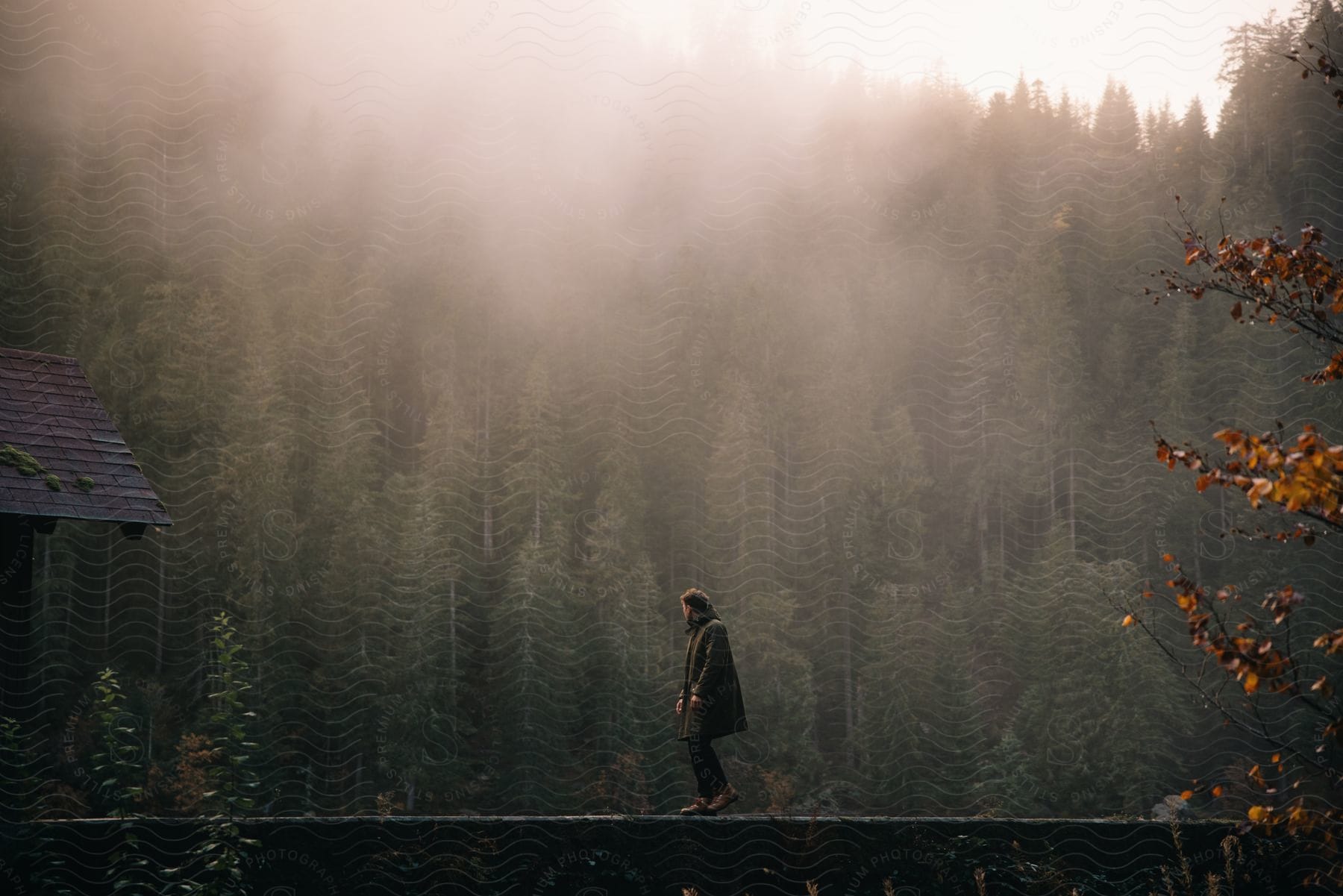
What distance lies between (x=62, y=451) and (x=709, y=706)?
5852mm

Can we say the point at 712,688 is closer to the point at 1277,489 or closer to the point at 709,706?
the point at 709,706

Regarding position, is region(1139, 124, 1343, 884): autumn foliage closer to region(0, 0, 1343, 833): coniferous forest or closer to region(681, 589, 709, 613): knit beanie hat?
region(681, 589, 709, 613): knit beanie hat

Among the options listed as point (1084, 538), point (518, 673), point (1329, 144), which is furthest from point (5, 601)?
point (1329, 144)

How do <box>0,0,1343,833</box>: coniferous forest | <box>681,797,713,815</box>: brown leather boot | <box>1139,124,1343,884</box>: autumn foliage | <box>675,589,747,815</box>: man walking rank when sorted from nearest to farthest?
<box>1139,124,1343,884</box>: autumn foliage → <box>681,797,713,815</box>: brown leather boot → <box>675,589,747,815</box>: man walking → <box>0,0,1343,833</box>: coniferous forest

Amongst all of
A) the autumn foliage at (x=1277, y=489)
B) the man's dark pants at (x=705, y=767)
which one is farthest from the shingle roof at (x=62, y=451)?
the autumn foliage at (x=1277, y=489)

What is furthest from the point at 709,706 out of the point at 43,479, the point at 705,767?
the point at 43,479

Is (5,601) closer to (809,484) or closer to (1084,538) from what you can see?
(809,484)

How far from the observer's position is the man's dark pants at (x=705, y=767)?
874cm

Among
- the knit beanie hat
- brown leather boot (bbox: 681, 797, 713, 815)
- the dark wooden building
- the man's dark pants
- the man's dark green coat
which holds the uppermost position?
the dark wooden building

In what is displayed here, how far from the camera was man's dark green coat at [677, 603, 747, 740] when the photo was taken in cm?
869

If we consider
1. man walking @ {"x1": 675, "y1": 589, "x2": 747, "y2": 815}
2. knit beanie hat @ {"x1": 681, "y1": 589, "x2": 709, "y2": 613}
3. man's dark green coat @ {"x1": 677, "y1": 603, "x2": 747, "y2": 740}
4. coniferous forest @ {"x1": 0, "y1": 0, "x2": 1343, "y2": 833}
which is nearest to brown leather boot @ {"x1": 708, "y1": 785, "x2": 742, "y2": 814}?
man walking @ {"x1": 675, "y1": 589, "x2": 747, "y2": 815}

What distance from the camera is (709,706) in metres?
8.68

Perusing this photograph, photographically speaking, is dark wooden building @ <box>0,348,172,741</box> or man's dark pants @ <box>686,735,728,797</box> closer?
man's dark pants @ <box>686,735,728,797</box>

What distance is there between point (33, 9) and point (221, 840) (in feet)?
95.1
